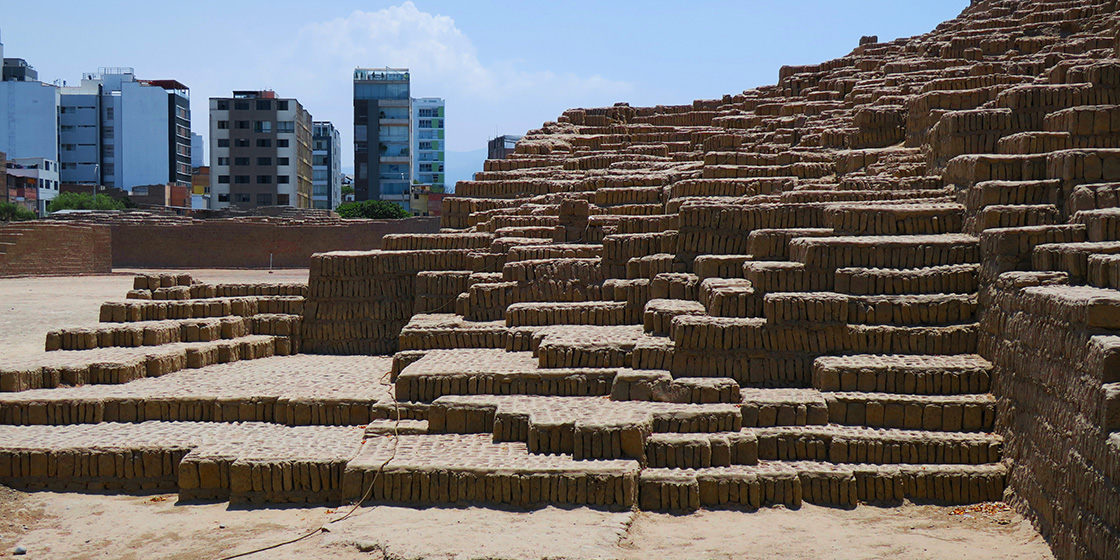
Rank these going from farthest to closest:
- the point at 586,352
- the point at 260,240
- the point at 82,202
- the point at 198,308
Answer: the point at 82,202, the point at 260,240, the point at 198,308, the point at 586,352

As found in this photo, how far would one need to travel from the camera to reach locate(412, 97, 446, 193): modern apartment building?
7512cm

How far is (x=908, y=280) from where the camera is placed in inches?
277

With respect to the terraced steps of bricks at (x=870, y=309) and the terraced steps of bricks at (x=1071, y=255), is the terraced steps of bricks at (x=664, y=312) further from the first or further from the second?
the terraced steps of bricks at (x=1071, y=255)

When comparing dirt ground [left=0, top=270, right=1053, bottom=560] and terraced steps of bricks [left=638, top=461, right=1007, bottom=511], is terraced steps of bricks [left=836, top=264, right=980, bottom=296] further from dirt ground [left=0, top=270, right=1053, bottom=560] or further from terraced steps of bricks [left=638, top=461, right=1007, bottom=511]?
dirt ground [left=0, top=270, right=1053, bottom=560]

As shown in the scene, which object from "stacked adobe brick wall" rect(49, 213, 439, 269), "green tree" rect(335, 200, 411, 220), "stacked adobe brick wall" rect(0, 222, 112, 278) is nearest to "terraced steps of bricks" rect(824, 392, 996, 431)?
"stacked adobe brick wall" rect(49, 213, 439, 269)

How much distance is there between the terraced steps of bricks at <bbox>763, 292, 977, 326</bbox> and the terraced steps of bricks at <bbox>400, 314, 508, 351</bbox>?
9.51 feet

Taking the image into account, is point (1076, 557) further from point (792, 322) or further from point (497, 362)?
point (497, 362)

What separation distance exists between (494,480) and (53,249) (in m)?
22.1

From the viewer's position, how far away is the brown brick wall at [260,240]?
90.1ft

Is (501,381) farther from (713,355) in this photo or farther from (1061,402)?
(1061,402)

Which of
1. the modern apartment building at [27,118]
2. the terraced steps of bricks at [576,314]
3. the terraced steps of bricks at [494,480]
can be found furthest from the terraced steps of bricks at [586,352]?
the modern apartment building at [27,118]

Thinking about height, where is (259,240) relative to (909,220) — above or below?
above

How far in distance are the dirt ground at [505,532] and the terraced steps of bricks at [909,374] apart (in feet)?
3.00

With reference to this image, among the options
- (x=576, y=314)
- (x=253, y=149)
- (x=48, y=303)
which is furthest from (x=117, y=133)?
(x=576, y=314)
